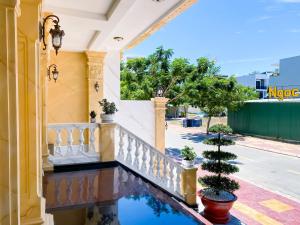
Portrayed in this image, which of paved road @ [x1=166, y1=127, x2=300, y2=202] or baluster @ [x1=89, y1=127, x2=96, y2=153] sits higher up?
baluster @ [x1=89, y1=127, x2=96, y2=153]

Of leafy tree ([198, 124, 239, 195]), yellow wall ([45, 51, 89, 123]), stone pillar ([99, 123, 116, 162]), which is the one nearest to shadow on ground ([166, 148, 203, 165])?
yellow wall ([45, 51, 89, 123])

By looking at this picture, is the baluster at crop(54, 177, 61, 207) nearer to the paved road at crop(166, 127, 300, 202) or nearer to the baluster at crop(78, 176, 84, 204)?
the baluster at crop(78, 176, 84, 204)

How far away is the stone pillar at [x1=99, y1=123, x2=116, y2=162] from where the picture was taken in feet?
22.7

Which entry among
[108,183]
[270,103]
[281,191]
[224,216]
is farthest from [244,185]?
[270,103]

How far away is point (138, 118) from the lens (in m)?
10.7

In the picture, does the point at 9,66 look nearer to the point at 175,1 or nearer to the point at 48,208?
the point at 48,208

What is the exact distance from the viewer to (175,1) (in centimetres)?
579

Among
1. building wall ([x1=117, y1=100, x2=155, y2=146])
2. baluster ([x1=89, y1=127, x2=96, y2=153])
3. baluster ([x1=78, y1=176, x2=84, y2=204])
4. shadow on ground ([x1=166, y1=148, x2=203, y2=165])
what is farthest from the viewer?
shadow on ground ([x1=166, y1=148, x2=203, y2=165])

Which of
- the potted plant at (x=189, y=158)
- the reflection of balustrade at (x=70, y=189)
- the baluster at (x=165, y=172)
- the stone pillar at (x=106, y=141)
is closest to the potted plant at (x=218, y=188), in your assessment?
the potted plant at (x=189, y=158)

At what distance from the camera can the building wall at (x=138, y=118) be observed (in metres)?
10.6

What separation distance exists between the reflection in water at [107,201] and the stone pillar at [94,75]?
4383 millimetres

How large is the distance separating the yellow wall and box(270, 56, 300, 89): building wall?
→ 119ft

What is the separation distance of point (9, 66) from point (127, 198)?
11.7ft

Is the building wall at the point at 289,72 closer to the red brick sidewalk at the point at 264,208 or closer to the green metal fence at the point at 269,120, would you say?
the green metal fence at the point at 269,120
